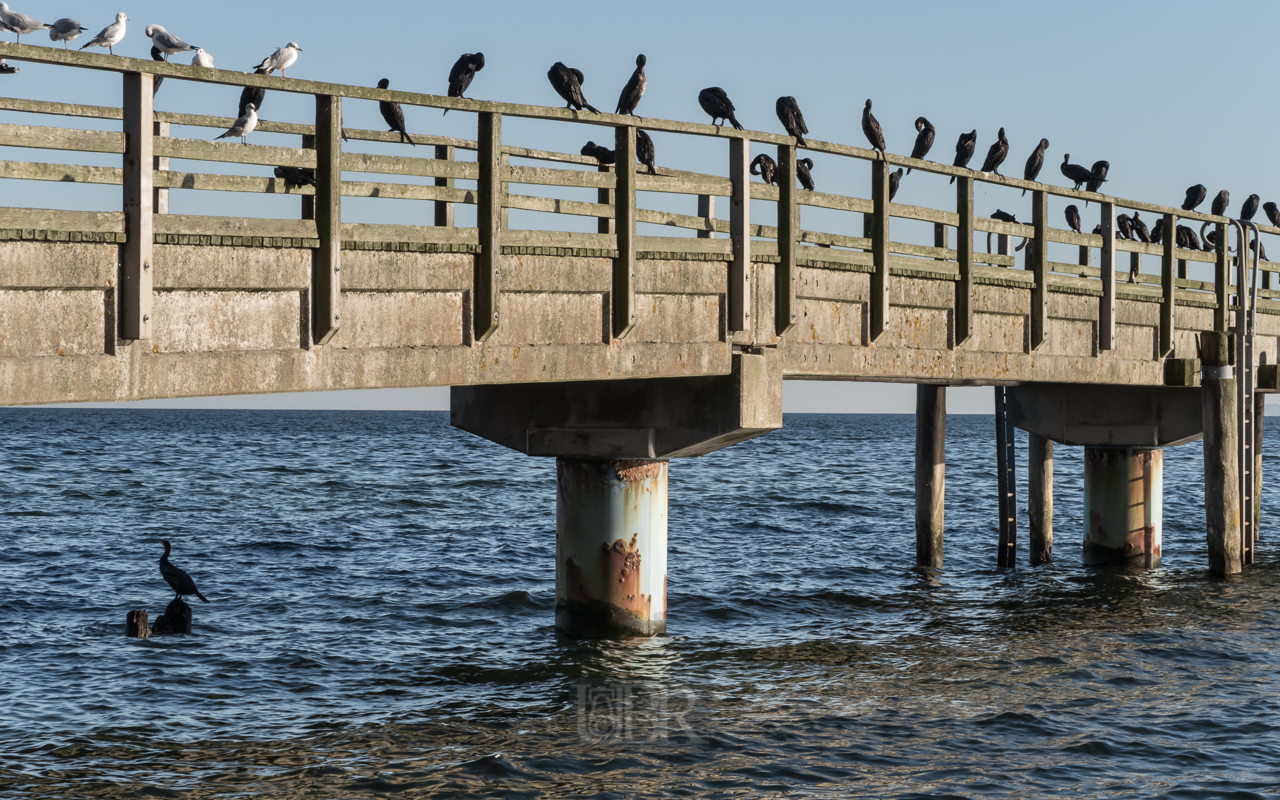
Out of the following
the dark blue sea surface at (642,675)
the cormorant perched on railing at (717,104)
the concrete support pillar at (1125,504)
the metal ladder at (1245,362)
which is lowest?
the dark blue sea surface at (642,675)

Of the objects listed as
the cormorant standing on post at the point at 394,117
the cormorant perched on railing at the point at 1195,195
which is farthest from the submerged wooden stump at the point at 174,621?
the cormorant perched on railing at the point at 1195,195

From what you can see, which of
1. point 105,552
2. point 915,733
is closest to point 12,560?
point 105,552

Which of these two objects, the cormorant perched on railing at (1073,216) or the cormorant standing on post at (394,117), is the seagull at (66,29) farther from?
the cormorant perched on railing at (1073,216)

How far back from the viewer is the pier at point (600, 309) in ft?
30.1

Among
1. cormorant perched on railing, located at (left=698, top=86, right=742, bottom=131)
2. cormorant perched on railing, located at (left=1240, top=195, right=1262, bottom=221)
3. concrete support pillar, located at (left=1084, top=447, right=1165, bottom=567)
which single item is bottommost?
concrete support pillar, located at (left=1084, top=447, right=1165, bottom=567)

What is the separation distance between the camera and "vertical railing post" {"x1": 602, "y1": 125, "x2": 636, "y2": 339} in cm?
1250

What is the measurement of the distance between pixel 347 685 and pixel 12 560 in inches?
529

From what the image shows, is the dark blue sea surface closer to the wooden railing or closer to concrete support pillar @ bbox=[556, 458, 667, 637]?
concrete support pillar @ bbox=[556, 458, 667, 637]

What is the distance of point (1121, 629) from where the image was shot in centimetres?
1775

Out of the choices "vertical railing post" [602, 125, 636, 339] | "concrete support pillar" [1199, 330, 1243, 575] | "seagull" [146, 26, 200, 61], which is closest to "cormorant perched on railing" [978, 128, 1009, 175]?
"concrete support pillar" [1199, 330, 1243, 575]

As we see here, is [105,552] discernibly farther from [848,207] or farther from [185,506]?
[848,207]

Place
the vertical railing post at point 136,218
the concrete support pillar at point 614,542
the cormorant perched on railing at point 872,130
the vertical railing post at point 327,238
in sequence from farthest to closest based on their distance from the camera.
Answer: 1. the cormorant perched on railing at point 872,130
2. the concrete support pillar at point 614,542
3. the vertical railing post at point 327,238
4. the vertical railing post at point 136,218

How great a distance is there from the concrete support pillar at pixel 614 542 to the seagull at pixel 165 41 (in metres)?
5.35

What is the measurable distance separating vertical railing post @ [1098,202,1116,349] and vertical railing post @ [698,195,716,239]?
687 centimetres
